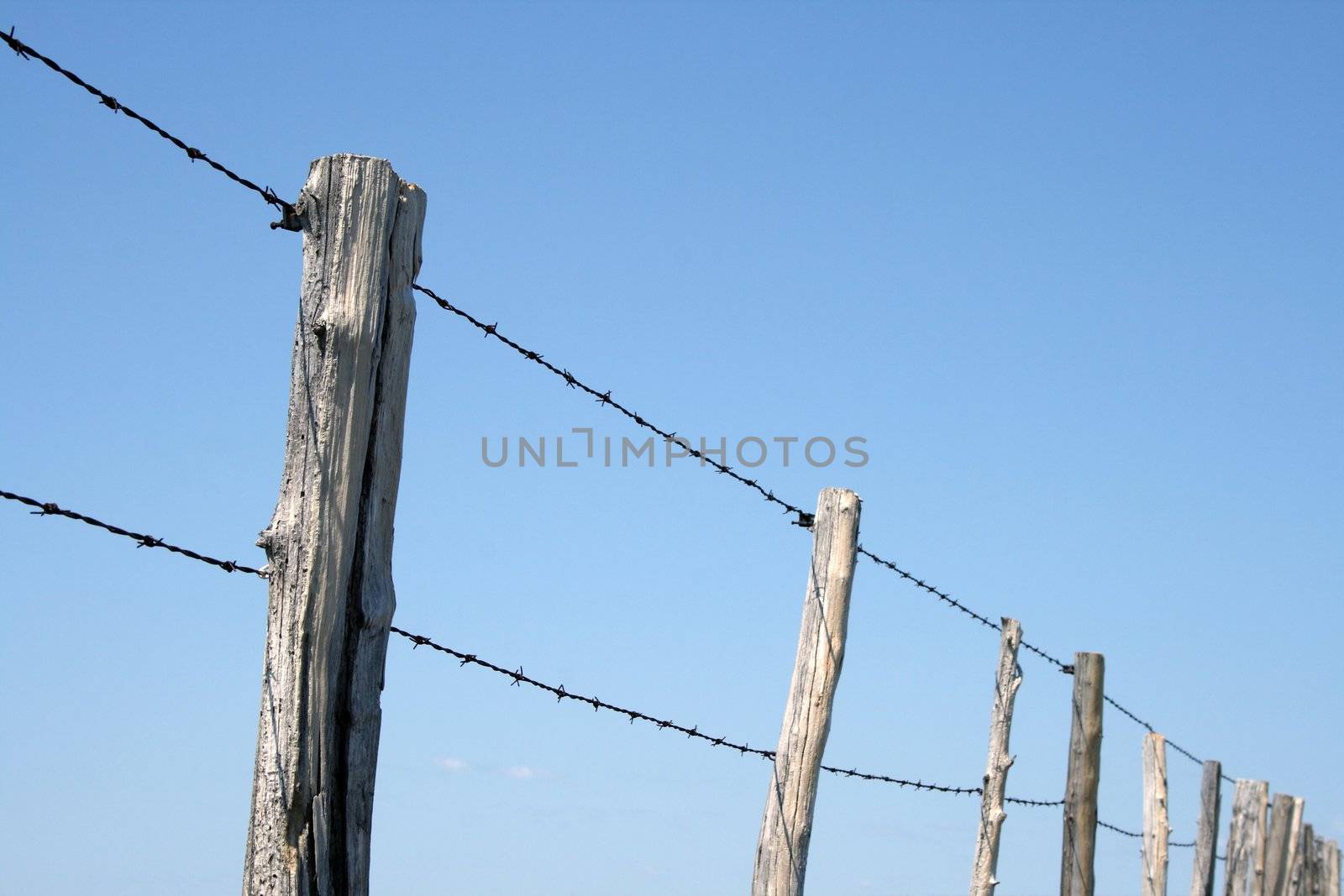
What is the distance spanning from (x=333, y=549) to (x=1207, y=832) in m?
10.4

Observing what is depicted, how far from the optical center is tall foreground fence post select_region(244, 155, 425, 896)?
11.5 feet

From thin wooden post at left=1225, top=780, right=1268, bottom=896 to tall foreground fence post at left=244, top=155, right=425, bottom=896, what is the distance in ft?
36.7

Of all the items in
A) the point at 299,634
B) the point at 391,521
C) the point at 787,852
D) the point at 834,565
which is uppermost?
the point at 834,565

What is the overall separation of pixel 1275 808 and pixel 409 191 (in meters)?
12.5

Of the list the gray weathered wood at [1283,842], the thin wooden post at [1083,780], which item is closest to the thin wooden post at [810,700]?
the thin wooden post at [1083,780]

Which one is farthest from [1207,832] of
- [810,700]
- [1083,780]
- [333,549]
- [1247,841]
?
[333,549]

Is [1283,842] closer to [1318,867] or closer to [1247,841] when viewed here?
[1247,841]

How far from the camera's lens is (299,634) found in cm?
352

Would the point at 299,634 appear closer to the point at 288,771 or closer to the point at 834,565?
the point at 288,771

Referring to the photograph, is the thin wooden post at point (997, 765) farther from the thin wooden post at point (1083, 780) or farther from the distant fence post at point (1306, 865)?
the distant fence post at point (1306, 865)

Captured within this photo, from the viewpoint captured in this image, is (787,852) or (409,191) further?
(787,852)

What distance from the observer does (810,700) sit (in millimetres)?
5844

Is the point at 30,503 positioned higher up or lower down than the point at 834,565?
lower down

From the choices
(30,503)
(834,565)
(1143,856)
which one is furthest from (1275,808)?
(30,503)
